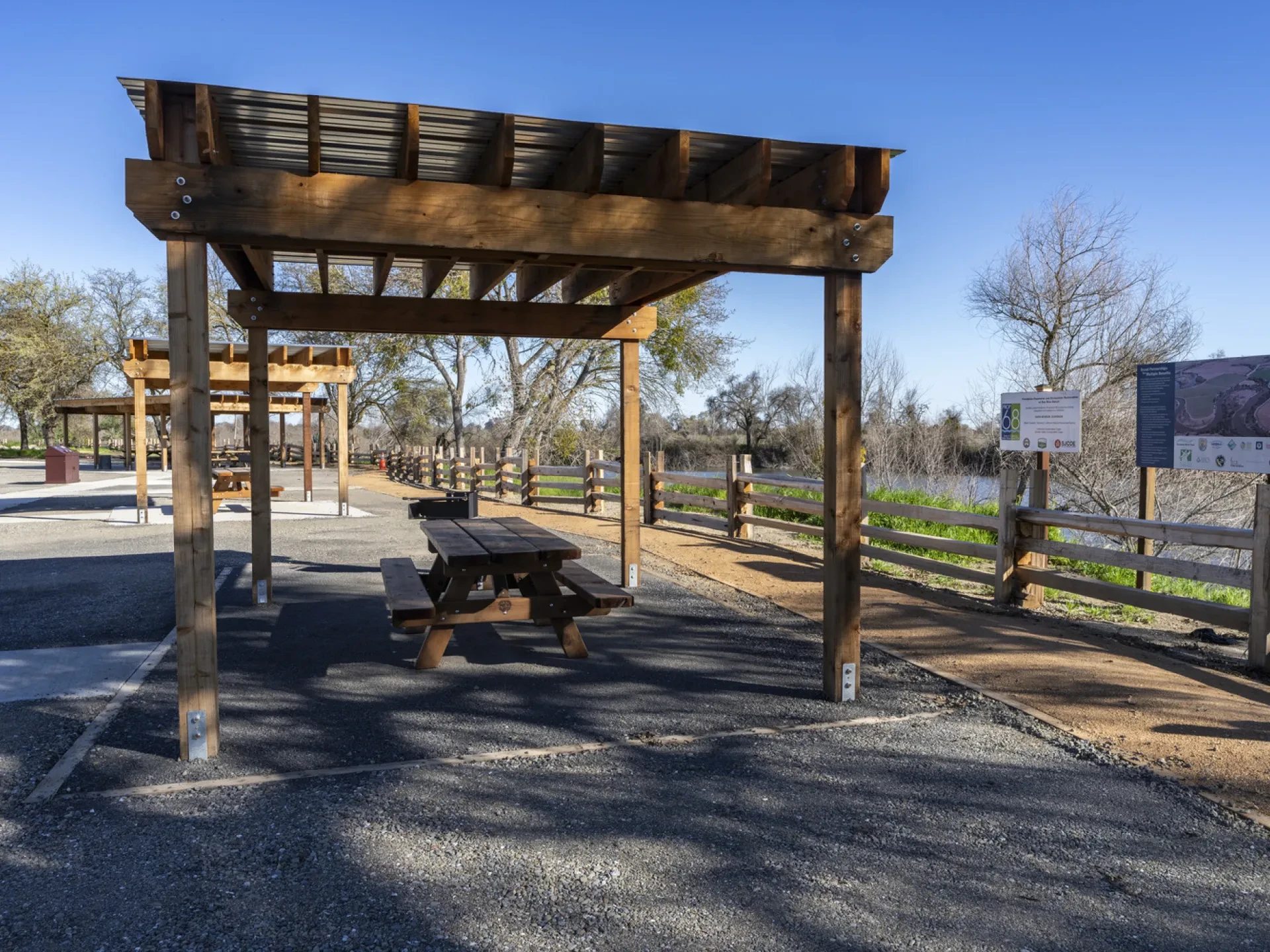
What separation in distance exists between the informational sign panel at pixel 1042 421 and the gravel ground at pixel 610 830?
3.73 meters

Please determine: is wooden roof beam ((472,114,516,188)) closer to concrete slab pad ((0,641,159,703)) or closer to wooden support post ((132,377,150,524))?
concrete slab pad ((0,641,159,703))

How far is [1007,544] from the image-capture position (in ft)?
24.9

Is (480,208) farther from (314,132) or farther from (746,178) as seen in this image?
(746,178)

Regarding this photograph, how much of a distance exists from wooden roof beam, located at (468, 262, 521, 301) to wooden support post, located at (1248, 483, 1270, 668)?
5124 millimetres

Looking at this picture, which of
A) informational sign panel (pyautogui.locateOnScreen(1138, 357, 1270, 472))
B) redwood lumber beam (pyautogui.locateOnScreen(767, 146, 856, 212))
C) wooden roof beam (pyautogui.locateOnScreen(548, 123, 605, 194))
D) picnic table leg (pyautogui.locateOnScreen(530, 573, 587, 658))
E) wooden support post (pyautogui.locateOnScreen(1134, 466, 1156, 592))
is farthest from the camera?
wooden support post (pyautogui.locateOnScreen(1134, 466, 1156, 592))

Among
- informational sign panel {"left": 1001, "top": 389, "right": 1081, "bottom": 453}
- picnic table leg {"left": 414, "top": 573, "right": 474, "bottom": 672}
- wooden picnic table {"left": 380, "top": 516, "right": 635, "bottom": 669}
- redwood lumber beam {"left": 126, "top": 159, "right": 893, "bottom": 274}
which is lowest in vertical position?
picnic table leg {"left": 414, "top": 573, "right": 474, "bottom": 672}

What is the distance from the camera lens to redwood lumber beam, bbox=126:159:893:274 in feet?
12.6

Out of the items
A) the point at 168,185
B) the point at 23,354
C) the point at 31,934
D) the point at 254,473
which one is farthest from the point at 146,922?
the point at 23,354

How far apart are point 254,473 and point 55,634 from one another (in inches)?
71.3

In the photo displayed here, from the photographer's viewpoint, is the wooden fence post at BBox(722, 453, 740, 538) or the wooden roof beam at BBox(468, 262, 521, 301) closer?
the wooden roof beam at BBox(468, 262, 521, 301)

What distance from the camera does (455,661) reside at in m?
5.66

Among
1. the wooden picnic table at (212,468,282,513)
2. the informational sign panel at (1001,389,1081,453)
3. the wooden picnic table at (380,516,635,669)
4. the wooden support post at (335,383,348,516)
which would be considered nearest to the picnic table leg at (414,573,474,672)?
the wooden picnic table at (380,516,635,669)

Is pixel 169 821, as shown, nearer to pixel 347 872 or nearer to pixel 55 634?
pixel 347 872

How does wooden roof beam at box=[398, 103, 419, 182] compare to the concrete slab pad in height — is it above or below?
above
